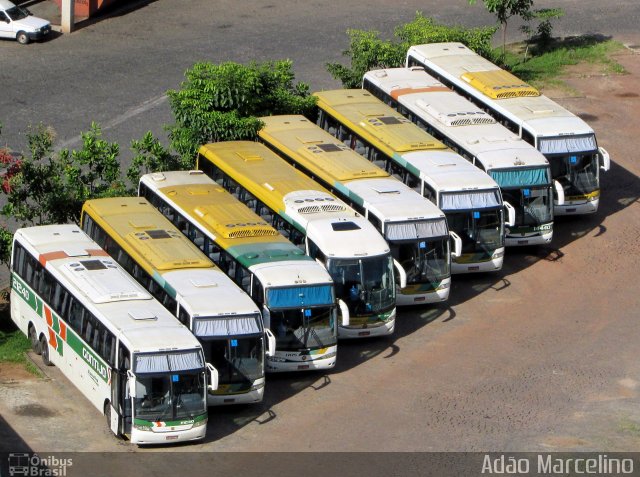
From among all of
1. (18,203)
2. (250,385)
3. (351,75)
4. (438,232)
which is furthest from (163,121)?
(250,385)

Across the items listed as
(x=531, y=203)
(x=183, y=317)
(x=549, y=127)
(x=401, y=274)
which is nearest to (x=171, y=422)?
(x=183, y=317)

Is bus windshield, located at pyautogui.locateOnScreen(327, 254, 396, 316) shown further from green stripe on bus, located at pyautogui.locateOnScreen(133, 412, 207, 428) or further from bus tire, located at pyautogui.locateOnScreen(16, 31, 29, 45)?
bus tire, located at pyautogui.locateOnScreen(16, 31, 29, 45)

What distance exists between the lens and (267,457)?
31.7 metres

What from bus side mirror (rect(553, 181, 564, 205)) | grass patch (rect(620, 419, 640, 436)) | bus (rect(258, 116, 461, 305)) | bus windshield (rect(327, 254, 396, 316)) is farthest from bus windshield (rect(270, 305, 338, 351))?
bus side mirror (rect(553, 181, 564, 205))

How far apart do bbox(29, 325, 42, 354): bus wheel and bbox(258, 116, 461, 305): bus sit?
29.9ft

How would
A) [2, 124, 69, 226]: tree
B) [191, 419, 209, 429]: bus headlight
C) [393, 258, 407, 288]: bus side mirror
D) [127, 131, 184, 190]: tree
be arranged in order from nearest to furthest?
[191, 419, 209, 429]: bus headlight, [393, 258, 407, 288]: bus side mirror, [2, 124, 69, 226]: tree, [127, 131, 184, 190]: tree

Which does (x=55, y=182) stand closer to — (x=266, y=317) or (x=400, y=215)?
(x=266, y=317)

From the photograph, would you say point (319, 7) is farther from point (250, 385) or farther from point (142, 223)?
point (250, 385)

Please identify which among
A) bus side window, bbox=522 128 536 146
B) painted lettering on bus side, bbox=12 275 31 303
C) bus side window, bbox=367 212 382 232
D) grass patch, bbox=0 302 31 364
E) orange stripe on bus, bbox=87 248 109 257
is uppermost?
bus side window, bbox=522 128 536 146

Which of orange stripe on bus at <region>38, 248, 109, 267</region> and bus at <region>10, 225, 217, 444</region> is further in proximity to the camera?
orange stripe on bus at <region>38, 248, 109, 267</region>

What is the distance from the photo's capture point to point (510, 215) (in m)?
40.7

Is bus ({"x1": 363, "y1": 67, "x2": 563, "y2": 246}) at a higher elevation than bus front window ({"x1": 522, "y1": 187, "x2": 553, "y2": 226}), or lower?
higher

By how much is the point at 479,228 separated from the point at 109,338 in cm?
1232

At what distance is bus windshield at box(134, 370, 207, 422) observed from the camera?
3127cm
